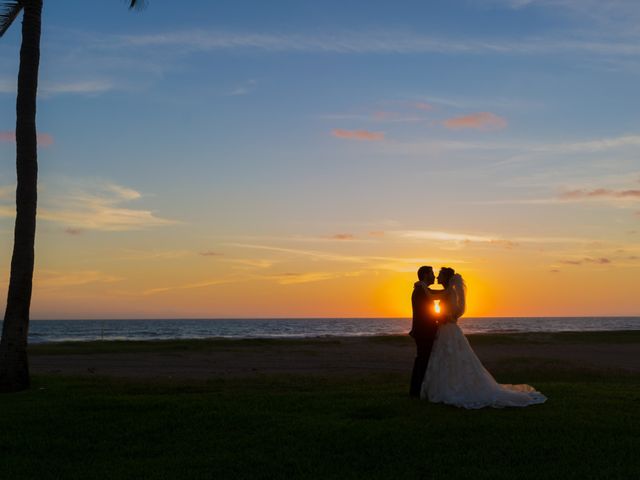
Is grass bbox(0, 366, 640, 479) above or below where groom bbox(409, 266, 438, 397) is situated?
below

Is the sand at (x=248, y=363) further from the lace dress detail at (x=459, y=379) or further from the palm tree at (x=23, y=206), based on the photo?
the lace dress detail at (x=459, y=379)

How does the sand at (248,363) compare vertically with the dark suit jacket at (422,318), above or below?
below

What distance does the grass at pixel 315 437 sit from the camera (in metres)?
9.38

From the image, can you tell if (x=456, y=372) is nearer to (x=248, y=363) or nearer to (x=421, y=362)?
(x=421, y=362)

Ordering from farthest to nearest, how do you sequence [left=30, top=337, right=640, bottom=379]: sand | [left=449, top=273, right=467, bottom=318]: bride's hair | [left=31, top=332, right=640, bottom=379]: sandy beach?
[left=31, top=332, right=640, bottom=379]: sandy beach
[left=30, top=337, right=640, bottom=379]: sand
[left=449, top=273, right=467, bottom=318]: bride's hair

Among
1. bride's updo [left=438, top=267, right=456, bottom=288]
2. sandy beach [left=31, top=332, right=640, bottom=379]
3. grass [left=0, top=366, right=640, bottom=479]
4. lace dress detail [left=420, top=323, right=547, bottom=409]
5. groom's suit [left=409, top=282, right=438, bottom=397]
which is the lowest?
sandy beach [left=31, top=332, right=640, bottom=379]

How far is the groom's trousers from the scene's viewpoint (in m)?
13.5

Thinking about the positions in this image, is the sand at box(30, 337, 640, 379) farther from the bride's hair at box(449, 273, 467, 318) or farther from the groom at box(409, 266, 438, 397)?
the bride's hair at box(449, 273, 467, 318)

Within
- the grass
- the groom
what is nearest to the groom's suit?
the groom

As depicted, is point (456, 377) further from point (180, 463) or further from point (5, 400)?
point (5, 400)

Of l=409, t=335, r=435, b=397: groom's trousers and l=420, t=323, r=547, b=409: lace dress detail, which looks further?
l=409, t=335, r=435, b=397: groom's trousers

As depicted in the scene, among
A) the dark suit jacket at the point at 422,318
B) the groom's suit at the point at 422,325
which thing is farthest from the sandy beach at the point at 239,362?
the dark suit jacket at the point at 422,318

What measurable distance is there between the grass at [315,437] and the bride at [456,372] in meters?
0.31

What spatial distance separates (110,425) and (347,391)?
19.9 ft
